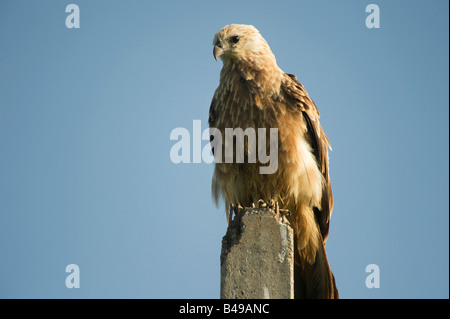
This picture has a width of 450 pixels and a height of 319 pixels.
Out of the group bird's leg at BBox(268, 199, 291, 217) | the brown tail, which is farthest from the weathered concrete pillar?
the brown tail

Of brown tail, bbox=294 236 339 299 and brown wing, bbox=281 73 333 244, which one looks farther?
brown wing, bbox=281 73 333 244

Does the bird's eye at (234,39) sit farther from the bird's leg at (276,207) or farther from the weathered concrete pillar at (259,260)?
the weathered concrete pillar at (259,260)

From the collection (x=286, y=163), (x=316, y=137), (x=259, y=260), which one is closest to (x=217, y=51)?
(x=316, y=137)

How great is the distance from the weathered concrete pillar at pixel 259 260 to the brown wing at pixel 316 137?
195 cm

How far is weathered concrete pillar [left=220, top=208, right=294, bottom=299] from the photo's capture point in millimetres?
4453

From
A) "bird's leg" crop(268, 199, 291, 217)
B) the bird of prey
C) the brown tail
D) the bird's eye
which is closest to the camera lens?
"bird's leg" crop(268, 199, 291, 217)

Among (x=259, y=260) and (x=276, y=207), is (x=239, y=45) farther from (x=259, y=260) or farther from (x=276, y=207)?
(x=259, y=260)

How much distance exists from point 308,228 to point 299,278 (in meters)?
0.56

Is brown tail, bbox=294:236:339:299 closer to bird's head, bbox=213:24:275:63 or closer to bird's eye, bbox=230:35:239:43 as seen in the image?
bird's head, bbox=213:24:275:63

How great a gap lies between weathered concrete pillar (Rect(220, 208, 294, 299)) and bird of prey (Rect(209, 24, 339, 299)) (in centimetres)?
164

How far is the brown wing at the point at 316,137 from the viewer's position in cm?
655

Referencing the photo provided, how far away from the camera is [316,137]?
6609 millimetres
